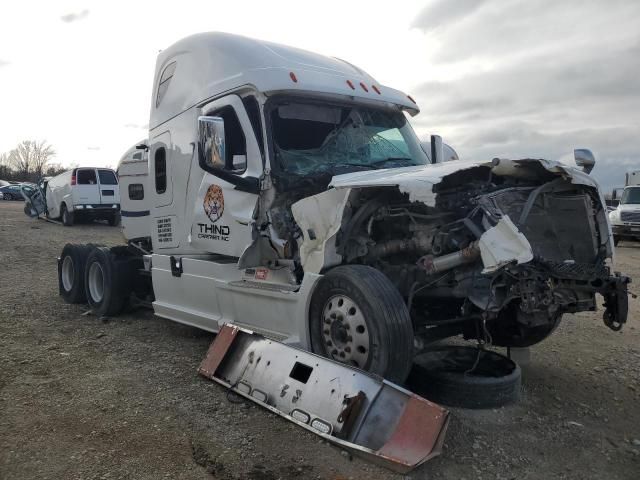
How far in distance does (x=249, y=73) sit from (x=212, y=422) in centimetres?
317

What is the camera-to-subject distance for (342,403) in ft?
12.3

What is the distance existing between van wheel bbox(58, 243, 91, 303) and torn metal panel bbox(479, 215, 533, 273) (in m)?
6.83

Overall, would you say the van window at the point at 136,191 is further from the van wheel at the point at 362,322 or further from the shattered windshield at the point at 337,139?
the van wheel at the point at 362,322

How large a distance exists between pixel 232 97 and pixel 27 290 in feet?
21.1

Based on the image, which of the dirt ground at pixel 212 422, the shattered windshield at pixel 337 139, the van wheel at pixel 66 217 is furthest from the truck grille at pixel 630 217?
the van wheel at pixel 66 217

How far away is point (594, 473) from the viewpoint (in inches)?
139

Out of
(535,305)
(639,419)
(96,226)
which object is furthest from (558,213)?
(96,226)

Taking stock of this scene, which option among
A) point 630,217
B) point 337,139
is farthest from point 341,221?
point 630,217

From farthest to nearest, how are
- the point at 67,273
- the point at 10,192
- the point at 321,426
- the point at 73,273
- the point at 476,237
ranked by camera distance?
1. the point at 10,192
2. the point at 67,273
3. the point at 73,273
4. the point at 476,237
5. the point at 321,426

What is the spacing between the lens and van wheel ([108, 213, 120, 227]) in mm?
20516

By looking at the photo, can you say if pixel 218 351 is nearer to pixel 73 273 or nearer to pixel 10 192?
pixel 73 273

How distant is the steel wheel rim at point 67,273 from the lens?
29.1 feet

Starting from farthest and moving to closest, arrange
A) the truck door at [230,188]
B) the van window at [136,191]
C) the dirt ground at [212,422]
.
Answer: the van window at [136,191], the truck door at [230,188], the dirt ground at [212,422]

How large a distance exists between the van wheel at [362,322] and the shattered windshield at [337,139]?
135 cm
